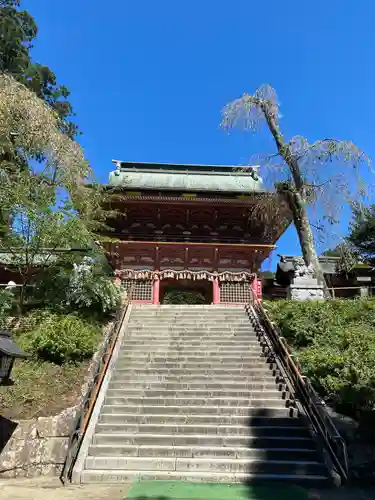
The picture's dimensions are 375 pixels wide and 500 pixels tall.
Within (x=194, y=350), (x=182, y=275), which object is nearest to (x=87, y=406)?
(x=194, y=350)

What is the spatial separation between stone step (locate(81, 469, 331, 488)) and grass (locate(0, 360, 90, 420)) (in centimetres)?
198

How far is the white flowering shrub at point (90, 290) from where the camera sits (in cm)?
1140

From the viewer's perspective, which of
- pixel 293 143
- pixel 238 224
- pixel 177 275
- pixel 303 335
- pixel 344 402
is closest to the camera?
pixel 344 402

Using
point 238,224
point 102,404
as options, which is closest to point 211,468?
point 102,404

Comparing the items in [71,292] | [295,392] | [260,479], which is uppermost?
[71,292]

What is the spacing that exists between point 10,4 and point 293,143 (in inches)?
585

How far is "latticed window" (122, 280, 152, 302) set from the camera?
17047 mm

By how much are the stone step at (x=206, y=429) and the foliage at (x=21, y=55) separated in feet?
42.1

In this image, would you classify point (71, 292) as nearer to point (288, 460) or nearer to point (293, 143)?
point (288, 460)

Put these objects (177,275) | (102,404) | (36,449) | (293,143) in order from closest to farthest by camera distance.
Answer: (36,449) → (102,404) → (293,143) → (177,275)

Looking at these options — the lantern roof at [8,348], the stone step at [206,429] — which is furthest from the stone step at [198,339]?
the lantern roof at [8,348]

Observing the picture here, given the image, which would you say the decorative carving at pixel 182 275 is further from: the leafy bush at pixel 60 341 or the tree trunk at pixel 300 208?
the leafy bush at pixel 60 341

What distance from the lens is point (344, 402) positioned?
7.16 metres

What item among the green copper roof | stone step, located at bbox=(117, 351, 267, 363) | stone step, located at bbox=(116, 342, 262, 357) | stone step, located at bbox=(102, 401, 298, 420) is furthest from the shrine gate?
stone step, located at bbox=(102, 401, 298, 420)
